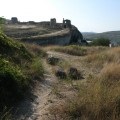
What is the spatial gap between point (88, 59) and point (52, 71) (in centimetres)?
450

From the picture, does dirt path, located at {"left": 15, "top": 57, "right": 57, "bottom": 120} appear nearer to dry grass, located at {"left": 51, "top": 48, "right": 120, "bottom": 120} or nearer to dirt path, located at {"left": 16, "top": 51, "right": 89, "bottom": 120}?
dirt path, located at {"left": 16, "top": 51, "right": 89, "bottom": 120}

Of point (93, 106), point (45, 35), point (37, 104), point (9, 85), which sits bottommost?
point (45, 35)

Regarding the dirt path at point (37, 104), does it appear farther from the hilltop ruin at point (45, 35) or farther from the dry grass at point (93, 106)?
the hilltop ruin at point (45, 35)

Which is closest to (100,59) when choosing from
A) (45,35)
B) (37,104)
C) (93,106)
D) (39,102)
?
(39,102)

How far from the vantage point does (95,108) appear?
295 inches

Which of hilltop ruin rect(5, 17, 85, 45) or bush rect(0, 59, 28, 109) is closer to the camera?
bush rect(0, 59, 28, 109)

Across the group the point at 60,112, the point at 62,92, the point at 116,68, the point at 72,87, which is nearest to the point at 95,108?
the point at 60,112

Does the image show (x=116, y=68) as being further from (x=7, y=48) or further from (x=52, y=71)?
(x=7, y=48)

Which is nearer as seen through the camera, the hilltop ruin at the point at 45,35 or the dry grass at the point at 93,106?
Result: the dry grass at the point at 93,106

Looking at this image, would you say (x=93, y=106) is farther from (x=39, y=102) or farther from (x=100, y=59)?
(x=100, y=59)

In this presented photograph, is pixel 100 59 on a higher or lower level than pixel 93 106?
lower

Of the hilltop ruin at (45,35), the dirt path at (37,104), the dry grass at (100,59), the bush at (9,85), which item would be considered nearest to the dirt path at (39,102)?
the dirt path at (37,104)

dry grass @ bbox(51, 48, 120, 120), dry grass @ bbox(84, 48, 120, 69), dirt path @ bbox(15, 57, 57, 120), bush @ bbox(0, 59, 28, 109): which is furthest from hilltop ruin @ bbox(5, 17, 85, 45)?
dry grass @ bbox(51, 48, 120, 120)

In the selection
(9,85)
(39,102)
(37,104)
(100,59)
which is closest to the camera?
(9,85)
